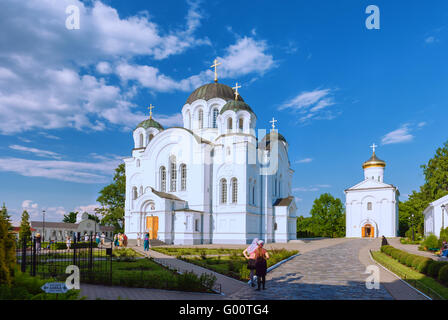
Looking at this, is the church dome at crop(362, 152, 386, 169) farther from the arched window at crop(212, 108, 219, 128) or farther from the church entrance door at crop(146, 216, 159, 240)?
the church entrance door at crop(146, 216, 159, 240)

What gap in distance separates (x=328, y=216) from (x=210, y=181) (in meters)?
31.8

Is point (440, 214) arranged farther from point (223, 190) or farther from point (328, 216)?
point (328, 216)

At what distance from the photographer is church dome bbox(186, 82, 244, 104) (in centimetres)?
3882

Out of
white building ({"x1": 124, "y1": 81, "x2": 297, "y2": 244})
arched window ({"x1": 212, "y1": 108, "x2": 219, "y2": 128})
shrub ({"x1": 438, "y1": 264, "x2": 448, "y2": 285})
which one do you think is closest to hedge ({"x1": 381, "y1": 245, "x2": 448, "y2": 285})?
shrub ({"x1": 438, "y1": 264, "x2": 448, "y2": 285})

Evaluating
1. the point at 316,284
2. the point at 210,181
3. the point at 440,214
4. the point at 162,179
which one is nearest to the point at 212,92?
the point at 210,181

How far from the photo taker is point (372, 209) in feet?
164

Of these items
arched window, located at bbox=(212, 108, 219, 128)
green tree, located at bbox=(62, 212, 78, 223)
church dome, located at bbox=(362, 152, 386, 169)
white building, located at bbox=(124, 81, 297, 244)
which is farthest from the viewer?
green tree, located at bbox=(62, 212, 78, 223)

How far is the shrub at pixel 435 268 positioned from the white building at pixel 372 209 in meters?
37.5

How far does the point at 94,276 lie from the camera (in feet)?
37.6

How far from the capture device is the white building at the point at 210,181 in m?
32.8

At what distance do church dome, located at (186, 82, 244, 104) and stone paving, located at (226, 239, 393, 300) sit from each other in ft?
82.2
